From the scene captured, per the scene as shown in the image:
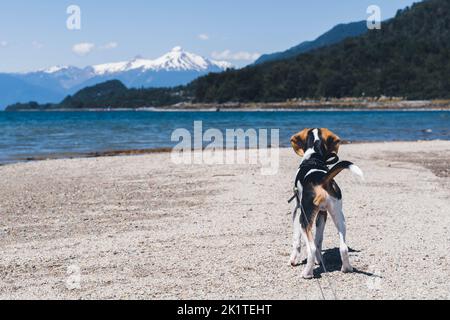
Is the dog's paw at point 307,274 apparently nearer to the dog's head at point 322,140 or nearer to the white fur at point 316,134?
the dog's head at point 322,140

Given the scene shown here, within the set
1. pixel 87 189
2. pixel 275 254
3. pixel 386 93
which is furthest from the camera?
pixel 386 93

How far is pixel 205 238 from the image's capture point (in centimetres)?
995

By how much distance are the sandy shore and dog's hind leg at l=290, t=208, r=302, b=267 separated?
14 centimetres

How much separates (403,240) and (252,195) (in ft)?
18.9

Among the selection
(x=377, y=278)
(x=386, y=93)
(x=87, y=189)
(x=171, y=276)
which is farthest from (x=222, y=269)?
(x=386, y=93)

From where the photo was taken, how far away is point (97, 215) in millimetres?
12586

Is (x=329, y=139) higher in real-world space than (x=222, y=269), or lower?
higher

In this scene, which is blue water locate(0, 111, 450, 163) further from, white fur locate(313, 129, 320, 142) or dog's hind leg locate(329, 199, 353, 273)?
dog's hind leg locate(329, 199, 353, 273)

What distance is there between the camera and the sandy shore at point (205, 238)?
23.7 feet

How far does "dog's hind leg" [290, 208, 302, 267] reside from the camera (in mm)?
7707

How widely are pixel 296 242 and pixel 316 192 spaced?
3.32 ft

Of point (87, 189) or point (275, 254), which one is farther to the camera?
point (87, 189)

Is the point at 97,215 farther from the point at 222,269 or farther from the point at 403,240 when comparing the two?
the point at 403,240
